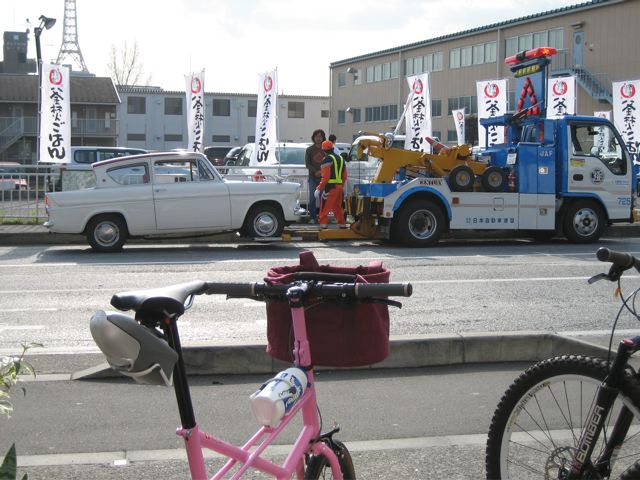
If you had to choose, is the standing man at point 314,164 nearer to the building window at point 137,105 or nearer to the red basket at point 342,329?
the red basket at point 342,329

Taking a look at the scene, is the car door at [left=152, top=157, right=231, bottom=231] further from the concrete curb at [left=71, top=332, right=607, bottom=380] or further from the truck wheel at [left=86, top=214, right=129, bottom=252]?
the concrete curb at [left=71, top=332, right=607, bottom=380]

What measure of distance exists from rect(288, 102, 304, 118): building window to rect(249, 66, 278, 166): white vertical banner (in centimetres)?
4538

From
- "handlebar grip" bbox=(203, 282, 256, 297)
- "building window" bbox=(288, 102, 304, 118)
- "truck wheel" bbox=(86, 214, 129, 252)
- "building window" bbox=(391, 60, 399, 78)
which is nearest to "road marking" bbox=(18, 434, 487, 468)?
"handlebar grip" bbox=(203, 282, 256, 297)

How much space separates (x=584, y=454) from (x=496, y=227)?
13.7 metres

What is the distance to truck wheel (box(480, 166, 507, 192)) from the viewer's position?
1642cm

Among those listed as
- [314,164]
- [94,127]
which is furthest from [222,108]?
[314,164]

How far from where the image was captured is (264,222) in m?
16.0

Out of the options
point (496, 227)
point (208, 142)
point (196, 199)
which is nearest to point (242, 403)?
point (196, 199)

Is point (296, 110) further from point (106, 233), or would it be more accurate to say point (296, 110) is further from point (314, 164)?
point (106, 233)

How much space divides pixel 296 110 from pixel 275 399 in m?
70.7

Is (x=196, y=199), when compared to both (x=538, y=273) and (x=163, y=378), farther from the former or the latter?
(x=163, y=378)

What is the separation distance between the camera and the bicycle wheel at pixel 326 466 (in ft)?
10.1

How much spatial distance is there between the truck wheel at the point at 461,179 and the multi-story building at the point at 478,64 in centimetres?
2989

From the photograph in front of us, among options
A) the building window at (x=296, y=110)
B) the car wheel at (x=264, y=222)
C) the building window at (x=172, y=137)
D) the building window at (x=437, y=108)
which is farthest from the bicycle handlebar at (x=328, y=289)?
the building window at (x=296, y=110)
